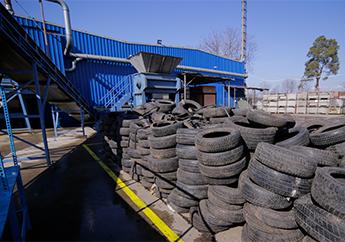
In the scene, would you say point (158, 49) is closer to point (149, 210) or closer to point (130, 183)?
point (130, 183)

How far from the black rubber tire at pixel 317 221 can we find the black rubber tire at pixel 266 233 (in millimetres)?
176

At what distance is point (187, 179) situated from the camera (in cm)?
337

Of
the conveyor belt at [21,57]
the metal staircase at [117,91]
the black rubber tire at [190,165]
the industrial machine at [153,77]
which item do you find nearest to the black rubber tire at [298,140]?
the black rubber tire at [190,165]

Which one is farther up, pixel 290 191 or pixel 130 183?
pixel 290 191

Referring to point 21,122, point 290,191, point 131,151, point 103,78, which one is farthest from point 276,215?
point 21,122

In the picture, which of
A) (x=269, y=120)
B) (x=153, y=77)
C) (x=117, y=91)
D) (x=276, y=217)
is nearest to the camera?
(x=276, y=217)

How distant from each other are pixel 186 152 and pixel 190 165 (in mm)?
249

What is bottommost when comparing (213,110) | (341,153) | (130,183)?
(130,183)

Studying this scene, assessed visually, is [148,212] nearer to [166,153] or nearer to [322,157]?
[166,153]

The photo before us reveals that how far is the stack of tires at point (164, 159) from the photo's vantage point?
12.3 feet

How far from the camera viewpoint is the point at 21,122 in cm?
1424

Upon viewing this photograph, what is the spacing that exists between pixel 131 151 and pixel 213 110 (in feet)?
8.24

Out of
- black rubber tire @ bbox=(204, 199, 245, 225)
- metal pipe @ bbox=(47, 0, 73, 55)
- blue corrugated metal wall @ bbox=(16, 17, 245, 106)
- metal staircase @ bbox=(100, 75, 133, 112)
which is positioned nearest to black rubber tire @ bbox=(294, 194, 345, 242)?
black rubber tire @ bbox=(204, 199, 245, 225)

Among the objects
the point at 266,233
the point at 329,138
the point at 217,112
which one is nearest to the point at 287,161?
the point at 266,233
